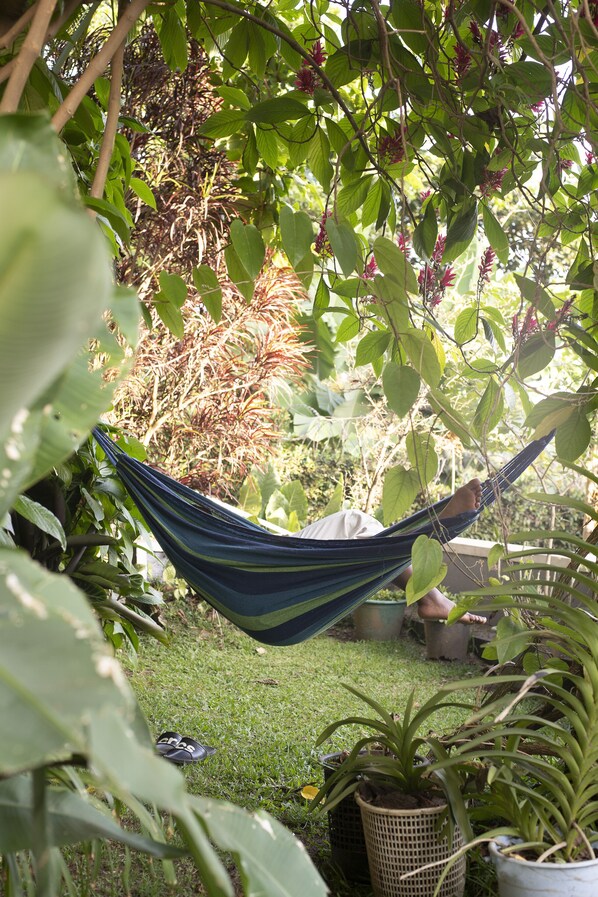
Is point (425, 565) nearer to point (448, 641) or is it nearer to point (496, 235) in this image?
point (496, 235)

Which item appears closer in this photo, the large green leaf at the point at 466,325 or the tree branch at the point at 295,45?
the tree branch at the point at 295,45

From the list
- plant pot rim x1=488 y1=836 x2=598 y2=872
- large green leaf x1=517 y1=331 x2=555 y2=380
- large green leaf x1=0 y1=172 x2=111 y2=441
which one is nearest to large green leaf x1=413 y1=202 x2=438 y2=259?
large green leaf x1=517 y1=331 x2=555 y2=380

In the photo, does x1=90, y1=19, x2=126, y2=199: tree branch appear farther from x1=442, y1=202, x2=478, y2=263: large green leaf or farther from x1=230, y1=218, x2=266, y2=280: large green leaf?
x1=442, y1=202, x2=478, y2=263: large green leaf

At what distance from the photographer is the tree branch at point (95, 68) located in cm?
79

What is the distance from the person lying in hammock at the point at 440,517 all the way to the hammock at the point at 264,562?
0.16 feet

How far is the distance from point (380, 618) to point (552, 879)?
335 centimetres

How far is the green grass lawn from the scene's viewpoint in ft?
7.14

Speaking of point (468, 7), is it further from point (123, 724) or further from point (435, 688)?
point (435, 688)

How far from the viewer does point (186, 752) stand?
246 centimetres

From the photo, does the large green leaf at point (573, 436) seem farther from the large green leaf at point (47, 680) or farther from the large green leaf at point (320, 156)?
the large green leaf at point (47, 680)

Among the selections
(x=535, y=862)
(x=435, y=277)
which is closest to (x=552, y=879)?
(x=535, y=862)

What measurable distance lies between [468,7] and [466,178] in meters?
0.29

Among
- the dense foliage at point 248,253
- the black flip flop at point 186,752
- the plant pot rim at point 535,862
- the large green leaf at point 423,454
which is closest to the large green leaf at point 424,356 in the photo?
the dense foliage at point 248,253

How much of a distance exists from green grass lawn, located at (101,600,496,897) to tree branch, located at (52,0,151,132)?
1556 mm
